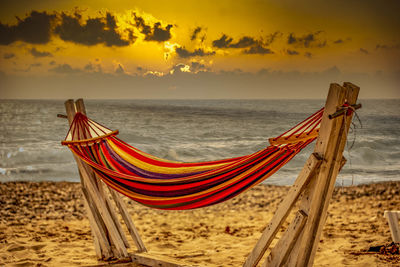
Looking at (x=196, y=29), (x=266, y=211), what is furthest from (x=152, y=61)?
(x=266, y=211)

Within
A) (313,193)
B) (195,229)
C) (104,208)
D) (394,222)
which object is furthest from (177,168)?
(195,229)

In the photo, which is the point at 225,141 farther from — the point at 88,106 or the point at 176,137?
the point at 88,106

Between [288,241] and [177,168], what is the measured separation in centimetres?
65

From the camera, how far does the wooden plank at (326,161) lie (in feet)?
4.46

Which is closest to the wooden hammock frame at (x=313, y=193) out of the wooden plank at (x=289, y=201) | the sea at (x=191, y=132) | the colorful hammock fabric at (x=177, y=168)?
the wooden plank at (x=289, y=201)

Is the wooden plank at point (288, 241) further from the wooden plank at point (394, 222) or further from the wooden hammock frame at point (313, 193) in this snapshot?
the wooden plank at point (394, 222)

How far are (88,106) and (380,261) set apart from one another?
1820 centimetres

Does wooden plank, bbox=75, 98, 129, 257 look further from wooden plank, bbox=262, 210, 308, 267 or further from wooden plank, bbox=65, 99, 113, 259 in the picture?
wooden plank, bbox=262, 210, 308, 267

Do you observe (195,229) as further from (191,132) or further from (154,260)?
(191,132)

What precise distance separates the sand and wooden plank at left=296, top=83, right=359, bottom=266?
928 mm

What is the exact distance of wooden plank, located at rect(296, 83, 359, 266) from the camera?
4.46ft

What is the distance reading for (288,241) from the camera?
4.90ft

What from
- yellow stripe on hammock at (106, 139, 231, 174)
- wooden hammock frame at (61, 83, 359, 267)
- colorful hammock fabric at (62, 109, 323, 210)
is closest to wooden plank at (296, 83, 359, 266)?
wooden hammock frame at (61, 83, 359, 267)

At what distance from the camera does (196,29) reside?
14.1 m
